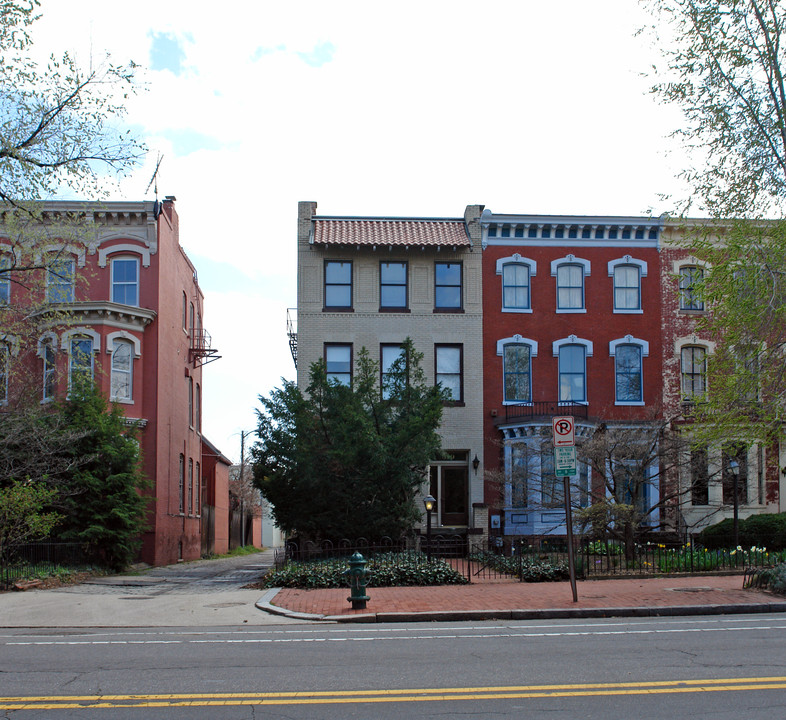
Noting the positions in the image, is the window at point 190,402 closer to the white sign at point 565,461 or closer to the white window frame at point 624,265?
the white window frame at point 624,265

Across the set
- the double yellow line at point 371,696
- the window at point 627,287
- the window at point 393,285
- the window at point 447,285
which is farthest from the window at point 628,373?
the double yellow line at point 371,696

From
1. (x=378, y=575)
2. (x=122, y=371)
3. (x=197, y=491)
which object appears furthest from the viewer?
(x=197, y=491)

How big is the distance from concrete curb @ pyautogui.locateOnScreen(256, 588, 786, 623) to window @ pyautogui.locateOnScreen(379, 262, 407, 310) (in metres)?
17.7

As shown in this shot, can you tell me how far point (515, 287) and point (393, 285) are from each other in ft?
14.0

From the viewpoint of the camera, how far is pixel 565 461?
1547 centimetres

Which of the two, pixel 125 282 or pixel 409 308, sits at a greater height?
pixel 125 282

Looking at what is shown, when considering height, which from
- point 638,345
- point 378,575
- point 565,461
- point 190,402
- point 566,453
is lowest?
point 378,575

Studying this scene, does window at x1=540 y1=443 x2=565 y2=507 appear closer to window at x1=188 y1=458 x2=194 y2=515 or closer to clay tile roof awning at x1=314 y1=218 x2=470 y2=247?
clay tile roof awning at x1=314 y1=218 x2=470 y2=247

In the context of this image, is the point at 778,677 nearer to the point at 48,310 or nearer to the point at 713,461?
the point at 48,310

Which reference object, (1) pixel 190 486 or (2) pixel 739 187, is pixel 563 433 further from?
(1) pixel 190 486

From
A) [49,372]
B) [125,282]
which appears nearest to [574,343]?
[125,282]

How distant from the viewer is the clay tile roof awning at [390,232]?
99.5 feet

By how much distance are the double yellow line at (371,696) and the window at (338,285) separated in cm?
2354

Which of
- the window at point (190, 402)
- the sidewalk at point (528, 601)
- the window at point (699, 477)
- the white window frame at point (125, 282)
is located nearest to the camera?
the sidewalk at point (528, 601)
